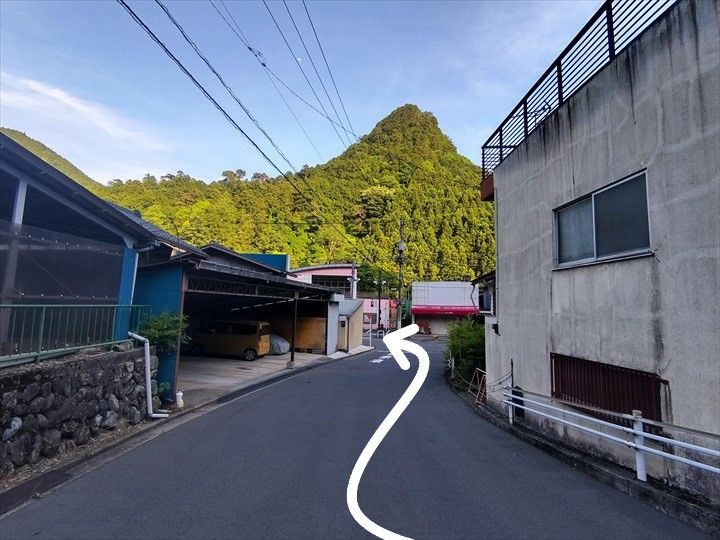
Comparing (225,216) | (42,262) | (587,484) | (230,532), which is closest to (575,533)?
(587,484)

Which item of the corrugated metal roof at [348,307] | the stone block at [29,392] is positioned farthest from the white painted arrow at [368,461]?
the corrugated metal roof at [348,307]

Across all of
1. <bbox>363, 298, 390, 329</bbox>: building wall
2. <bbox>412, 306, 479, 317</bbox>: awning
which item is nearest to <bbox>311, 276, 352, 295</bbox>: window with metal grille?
<bbox>363, 298, 390, 329</bbox>: building wall

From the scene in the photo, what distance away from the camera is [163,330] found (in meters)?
8.12

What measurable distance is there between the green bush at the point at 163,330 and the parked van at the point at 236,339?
9769 millimetres

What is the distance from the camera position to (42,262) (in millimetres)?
5594

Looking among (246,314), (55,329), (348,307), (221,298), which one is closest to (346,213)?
(348,307)

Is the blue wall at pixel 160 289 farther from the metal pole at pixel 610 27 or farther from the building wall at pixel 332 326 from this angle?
the building wall at pixel 332 326

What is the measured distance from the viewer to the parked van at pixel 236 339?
18141mm

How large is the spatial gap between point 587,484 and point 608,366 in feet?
4.40

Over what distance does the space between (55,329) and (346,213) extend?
49486 mm

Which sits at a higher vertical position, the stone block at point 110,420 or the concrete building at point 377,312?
the concrete building at point 377,312

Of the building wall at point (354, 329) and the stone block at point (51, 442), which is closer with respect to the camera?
the stone block at point (51, 442)

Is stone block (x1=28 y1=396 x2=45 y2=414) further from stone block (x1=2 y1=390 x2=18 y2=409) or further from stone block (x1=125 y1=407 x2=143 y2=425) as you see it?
stone block (x1=125 y1=407 x2=143 y2=425)

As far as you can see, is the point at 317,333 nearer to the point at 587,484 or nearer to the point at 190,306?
the point at 190,306
